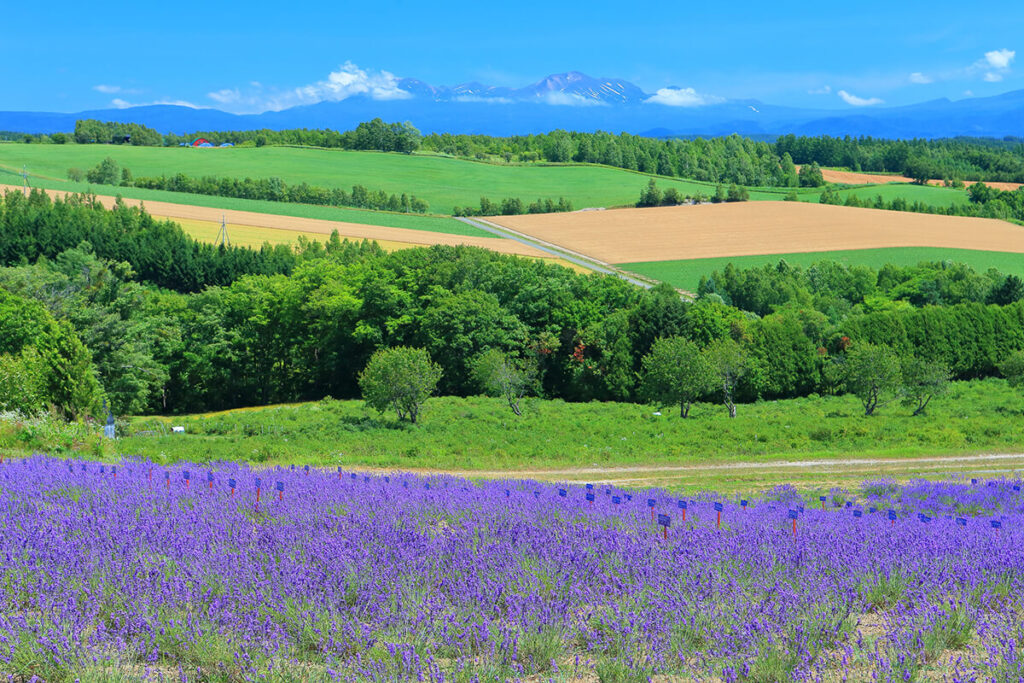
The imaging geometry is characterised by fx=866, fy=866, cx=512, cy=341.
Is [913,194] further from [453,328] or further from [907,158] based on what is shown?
[453,328]

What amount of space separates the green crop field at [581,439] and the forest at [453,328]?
36.9ft

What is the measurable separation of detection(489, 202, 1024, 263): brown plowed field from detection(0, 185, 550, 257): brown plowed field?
7.76 metres

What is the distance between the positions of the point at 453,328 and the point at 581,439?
26533 mm

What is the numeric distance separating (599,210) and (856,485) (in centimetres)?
10027

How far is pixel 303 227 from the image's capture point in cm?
9906

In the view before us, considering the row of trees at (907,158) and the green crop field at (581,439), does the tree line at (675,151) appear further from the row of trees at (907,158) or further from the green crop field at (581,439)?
the green crop field at (581,439)

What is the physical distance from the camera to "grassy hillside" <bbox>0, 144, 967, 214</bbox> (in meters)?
131

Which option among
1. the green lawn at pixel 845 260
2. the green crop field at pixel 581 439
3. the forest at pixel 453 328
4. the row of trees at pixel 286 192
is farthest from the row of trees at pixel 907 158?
the green crop field at pixel 581 439

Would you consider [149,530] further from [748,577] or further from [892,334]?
[892,334]

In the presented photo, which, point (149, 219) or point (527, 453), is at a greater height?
point (149, 219)

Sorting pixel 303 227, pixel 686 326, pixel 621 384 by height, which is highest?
pixel 303 227

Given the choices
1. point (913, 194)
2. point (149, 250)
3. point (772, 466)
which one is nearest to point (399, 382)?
point (772, 466)

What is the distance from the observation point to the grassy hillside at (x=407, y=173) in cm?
13125

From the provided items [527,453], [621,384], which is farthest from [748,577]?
[621,384]
